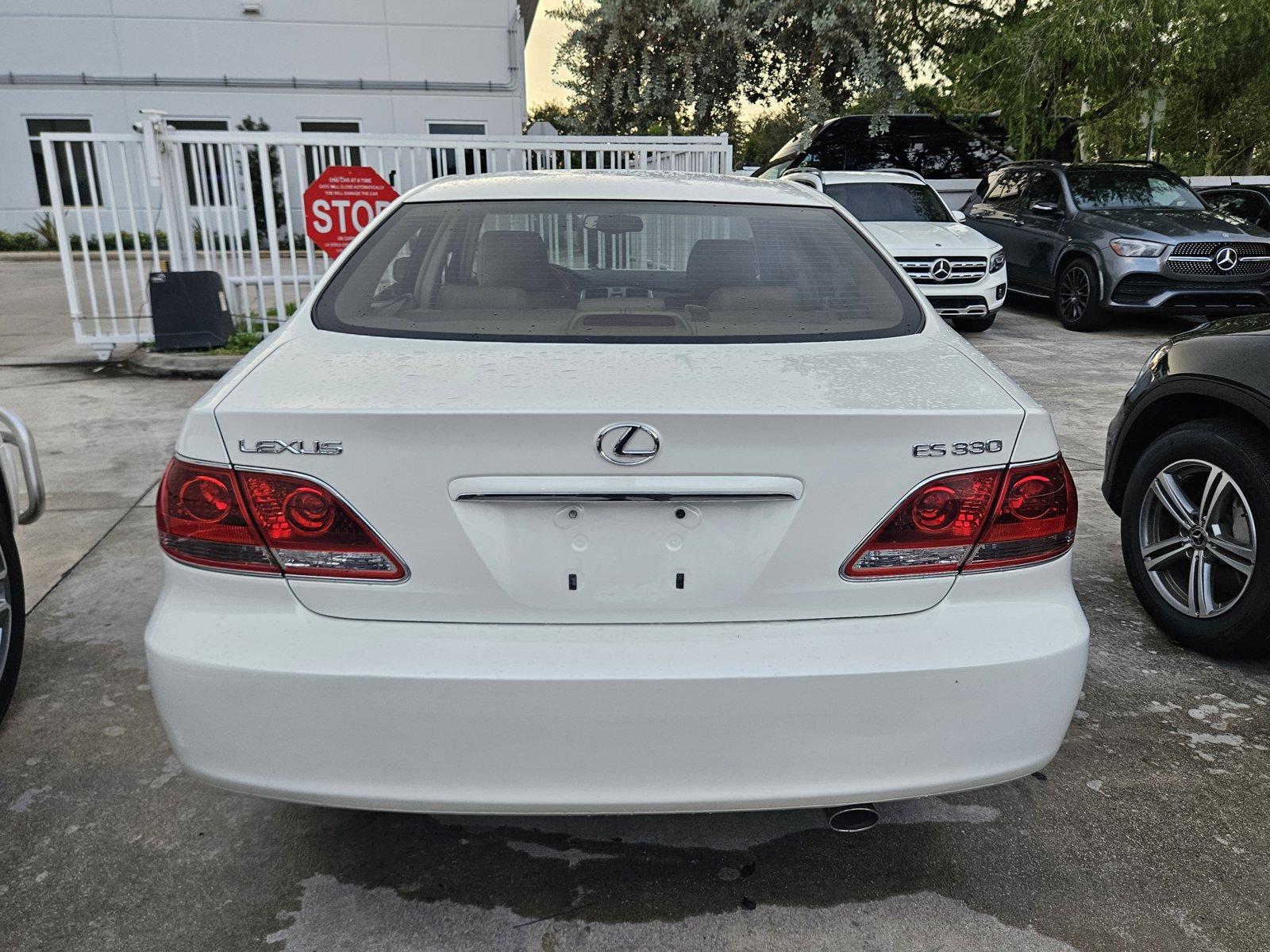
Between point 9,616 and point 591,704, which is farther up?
point 591,704

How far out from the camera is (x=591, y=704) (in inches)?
70.4

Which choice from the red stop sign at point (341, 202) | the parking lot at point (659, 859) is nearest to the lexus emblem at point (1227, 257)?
the red stop sign at point (341, 202)

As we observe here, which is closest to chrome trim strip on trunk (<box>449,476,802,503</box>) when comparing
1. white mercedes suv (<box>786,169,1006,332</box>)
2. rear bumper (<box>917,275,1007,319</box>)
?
white mercedes suv (<box>786,169,1006,332</box>)

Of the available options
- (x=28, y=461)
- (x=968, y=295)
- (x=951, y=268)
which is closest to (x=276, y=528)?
(x=28, y=461)

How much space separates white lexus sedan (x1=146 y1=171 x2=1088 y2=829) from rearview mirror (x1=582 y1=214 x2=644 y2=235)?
3.19 ft

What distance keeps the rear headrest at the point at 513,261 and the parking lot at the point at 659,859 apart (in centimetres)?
123

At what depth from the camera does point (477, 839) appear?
239cm

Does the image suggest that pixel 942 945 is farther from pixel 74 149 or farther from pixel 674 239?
pixel 74 149

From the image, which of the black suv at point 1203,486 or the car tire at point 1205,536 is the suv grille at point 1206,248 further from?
the car tire at point 1205,536

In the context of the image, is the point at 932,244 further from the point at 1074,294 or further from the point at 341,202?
the point at 341,202

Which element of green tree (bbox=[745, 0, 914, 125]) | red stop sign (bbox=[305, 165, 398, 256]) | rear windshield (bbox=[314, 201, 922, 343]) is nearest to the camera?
rear windshield (bbox=[314, 201, 922, 343])

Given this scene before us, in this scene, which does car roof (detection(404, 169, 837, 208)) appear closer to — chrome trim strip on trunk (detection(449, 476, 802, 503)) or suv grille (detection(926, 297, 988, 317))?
chrome trim strip on trunk (detection(449, 476, 802, 503))

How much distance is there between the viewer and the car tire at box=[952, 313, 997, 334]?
10.5 m

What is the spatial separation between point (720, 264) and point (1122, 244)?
898 centimetres
